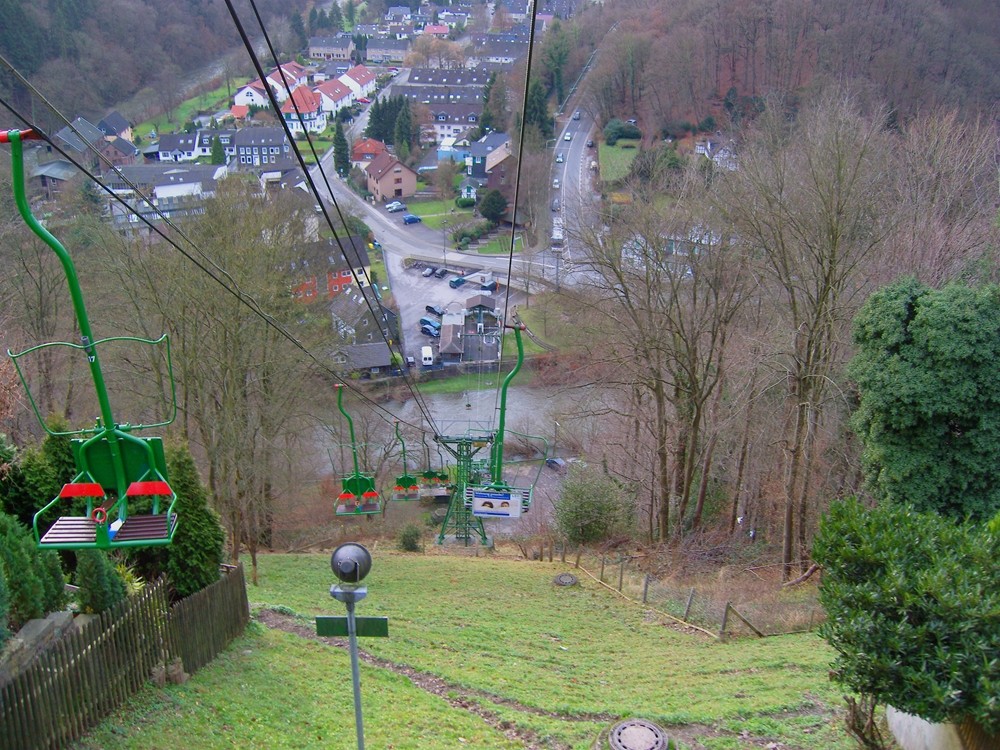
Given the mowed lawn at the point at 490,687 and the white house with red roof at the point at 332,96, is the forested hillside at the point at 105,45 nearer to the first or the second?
the white house with red roof at the point at 332,96

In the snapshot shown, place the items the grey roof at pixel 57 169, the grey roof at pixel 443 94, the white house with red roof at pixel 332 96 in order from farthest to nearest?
the white house with red roof at pixel 332 96
the grey roof at pixel 443 94
the grey roof at pixel 57 169

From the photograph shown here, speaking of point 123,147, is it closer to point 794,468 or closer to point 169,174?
point 169,174

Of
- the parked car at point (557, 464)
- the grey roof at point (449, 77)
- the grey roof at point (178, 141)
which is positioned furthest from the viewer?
the grey roof at point (449, 77)

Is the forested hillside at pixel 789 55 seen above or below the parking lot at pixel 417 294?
above

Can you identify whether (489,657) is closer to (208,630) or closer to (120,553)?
(208,630)

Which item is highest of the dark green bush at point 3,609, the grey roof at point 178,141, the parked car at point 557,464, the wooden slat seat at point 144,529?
the wooden slat seat at point 144,529

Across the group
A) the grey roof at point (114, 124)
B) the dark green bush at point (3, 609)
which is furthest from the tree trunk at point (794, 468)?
the grey roof at point (114, 124)

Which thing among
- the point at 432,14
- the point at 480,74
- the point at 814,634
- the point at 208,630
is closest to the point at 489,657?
the point at 208,630

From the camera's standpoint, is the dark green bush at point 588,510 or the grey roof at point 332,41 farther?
the grey roof at point 332,41
